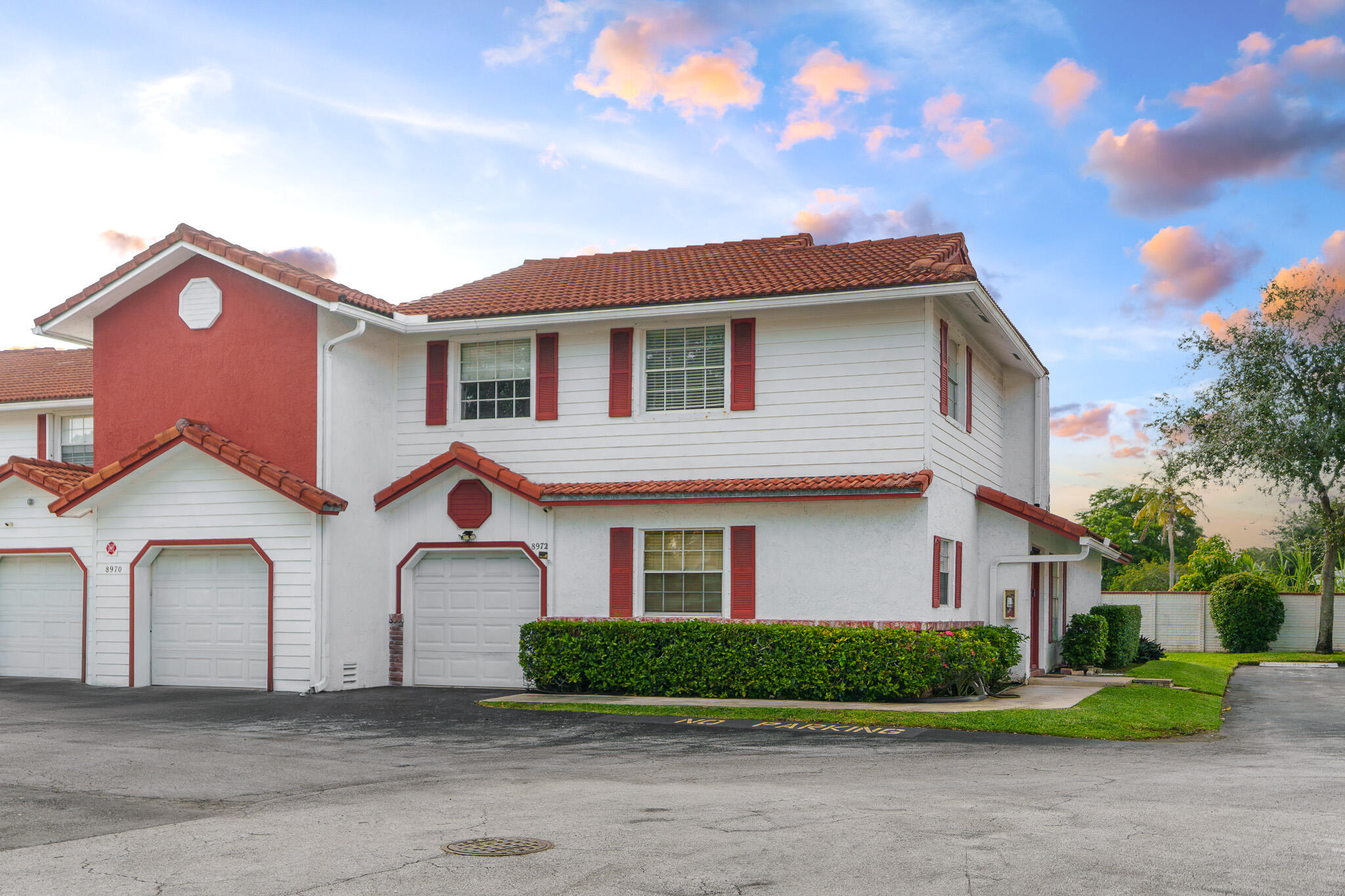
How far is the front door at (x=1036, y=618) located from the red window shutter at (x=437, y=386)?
11.4m

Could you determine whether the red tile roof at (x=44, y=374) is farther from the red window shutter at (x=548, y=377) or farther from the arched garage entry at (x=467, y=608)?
the red window shutter at (x=548, y=377)

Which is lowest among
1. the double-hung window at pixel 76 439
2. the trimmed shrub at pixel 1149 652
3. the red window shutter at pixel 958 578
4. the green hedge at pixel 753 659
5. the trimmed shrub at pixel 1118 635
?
the trimmed shrub at pixel 1149 652

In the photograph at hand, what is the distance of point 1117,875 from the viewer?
6781 millimetres

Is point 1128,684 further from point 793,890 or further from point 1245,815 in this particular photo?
point 793,890

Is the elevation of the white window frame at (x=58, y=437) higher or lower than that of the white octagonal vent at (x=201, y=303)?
lower

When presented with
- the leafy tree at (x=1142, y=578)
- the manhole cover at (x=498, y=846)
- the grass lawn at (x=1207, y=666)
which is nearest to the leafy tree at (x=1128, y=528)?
the leafy tree at (x=1142, y=578)

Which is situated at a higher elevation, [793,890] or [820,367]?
[820,367]

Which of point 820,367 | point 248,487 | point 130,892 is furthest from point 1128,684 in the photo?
point 130,892

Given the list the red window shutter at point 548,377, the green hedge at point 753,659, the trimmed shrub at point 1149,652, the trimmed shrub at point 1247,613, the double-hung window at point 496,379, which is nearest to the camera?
the green hedge at point 753,659

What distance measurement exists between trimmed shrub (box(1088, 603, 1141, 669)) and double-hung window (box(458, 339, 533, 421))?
13630 millimetres

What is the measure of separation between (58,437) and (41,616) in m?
7.41

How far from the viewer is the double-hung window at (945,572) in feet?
60.6

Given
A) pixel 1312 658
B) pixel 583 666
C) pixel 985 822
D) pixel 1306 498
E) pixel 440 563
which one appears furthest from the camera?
pixel 1306 498

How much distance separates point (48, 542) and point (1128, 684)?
62.9 ft
